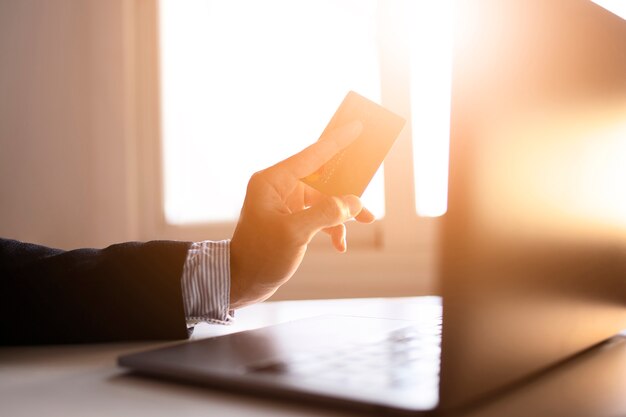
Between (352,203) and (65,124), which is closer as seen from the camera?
(352,203)

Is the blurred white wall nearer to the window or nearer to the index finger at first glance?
the window

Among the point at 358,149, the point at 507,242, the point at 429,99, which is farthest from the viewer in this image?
the point at 429,99

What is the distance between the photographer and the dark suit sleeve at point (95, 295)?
32.0 inches

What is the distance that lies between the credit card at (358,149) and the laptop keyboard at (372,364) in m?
0.40

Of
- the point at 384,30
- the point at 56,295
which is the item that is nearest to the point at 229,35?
the point at 384,30

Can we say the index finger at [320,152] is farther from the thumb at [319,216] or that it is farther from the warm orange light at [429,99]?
the warm orange light at [429,99]

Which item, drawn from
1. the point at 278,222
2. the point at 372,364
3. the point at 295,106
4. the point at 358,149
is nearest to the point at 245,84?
the point at 295,106

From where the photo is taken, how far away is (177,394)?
48 centimetres

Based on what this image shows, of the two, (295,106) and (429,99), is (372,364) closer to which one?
(429,99)

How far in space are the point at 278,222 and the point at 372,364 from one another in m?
0.41

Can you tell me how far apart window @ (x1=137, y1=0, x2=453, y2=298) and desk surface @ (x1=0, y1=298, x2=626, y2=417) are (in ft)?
4.71

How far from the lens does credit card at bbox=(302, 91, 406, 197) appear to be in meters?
0.97

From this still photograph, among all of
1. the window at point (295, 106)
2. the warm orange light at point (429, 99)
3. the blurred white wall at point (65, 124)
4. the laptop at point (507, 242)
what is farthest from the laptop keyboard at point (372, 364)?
the blurred white wall at point (65, 124)

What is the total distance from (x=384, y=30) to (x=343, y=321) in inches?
63.5
